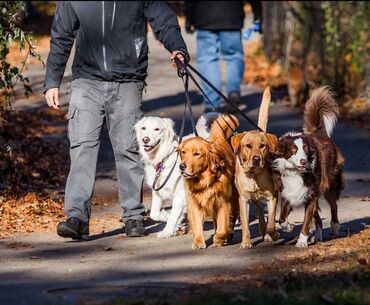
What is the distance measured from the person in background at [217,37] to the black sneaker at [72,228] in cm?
709

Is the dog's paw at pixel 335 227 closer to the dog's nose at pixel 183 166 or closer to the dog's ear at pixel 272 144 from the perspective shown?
the dog's ear at pixel 272 144

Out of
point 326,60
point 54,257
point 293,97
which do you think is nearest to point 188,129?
point 293,97

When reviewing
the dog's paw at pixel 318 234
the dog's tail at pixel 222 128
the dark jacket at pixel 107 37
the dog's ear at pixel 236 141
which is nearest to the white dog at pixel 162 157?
the dog's tail at pixel 222 128

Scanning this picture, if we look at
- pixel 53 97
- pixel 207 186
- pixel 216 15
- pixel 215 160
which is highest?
pixel 216 15

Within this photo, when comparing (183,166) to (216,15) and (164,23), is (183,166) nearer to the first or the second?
(164,23)

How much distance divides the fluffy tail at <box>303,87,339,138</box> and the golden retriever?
0.90 m

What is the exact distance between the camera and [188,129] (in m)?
15.9

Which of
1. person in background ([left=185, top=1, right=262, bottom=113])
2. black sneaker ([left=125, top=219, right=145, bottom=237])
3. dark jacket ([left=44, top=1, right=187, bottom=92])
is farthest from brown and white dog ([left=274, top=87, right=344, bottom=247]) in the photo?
person in background ([left=185, top=1, right=262, bottom=113])

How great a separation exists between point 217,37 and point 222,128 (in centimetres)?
685

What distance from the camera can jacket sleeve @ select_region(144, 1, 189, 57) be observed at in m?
9.46

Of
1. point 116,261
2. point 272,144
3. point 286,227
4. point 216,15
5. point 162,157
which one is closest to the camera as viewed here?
point 116,261

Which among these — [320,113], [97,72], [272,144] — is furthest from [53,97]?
[320,113]

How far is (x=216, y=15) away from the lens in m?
16.2

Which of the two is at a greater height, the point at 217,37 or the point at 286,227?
the point at 217,37
